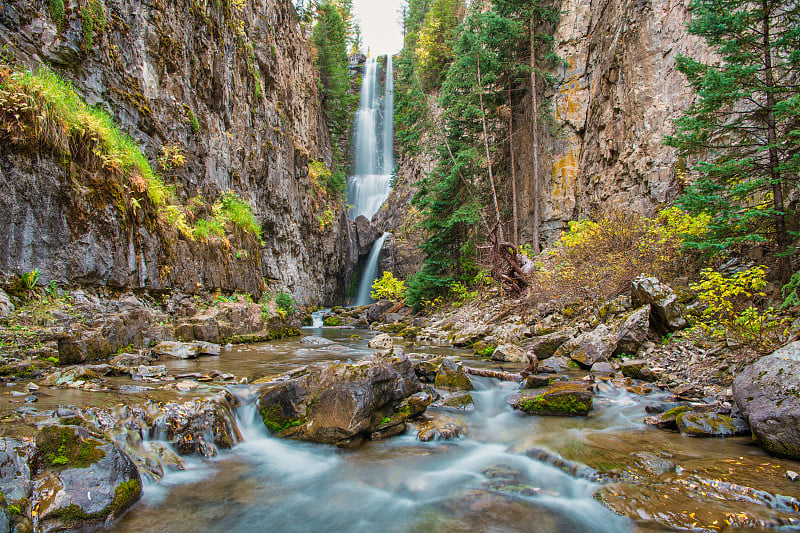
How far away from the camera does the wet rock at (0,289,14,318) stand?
5078 millimetres

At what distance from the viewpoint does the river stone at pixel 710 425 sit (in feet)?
13.6

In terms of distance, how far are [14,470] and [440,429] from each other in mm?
4435

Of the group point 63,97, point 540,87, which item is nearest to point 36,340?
point 63,97

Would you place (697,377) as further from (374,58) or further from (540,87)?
(374,58)

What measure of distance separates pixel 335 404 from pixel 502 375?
3672 mm

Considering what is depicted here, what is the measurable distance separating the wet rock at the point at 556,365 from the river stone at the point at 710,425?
293 cm

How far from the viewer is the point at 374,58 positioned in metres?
44.6

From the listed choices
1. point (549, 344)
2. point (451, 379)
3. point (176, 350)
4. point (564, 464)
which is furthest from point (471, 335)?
point (176, 350)

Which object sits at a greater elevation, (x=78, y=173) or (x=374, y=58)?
(x=374, y=58)

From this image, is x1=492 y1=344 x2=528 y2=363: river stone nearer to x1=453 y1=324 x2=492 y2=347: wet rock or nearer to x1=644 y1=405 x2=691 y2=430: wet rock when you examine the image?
x1=453 y1=324 x2=492 y2=347: wet rock

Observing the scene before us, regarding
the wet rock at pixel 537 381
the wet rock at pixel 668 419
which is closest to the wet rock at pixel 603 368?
the wet rock at pixel 537 381

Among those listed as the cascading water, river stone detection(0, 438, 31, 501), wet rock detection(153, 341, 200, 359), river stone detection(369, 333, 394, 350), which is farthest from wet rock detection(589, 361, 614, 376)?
the cascading water

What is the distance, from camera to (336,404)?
4832mm

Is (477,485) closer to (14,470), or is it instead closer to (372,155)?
(14,470)
